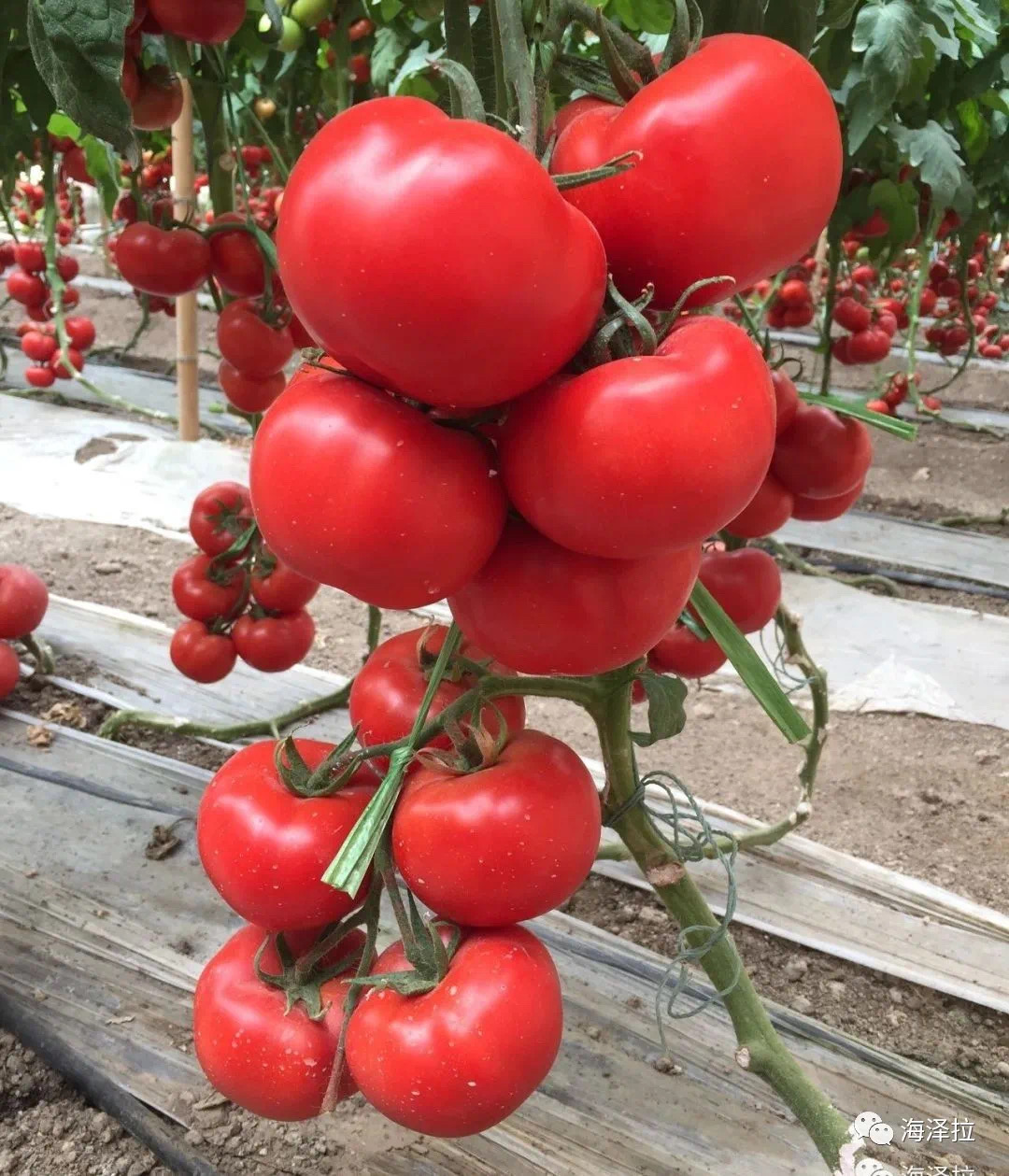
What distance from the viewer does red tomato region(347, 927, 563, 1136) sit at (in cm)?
51

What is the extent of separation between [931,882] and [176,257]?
1.24 meters

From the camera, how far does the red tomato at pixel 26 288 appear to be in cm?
295

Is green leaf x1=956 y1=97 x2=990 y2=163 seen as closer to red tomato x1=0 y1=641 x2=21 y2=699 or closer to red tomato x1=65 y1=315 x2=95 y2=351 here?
red tomato x1=0 y1=641 x2=21 y2=699

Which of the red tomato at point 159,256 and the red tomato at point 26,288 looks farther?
the red tomato at point 26,288

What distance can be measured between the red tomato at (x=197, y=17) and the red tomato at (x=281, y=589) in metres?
0.72

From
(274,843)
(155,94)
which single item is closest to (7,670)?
(155,94)

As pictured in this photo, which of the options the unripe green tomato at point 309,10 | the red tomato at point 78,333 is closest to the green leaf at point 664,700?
the unripe green tomato at point 309,10

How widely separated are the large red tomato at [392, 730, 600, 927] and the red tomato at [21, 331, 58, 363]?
3.50 m

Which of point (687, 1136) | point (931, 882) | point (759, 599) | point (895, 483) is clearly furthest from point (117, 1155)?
point (895, 483)

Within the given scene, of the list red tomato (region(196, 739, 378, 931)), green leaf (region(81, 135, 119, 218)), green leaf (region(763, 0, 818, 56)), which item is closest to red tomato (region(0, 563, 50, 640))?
green leaf (region(81, 135, 119, 218))

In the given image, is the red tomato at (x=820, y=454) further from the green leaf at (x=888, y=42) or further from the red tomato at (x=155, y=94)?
the red tomato at (x=155, y=94)

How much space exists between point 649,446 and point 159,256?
35.3 inches

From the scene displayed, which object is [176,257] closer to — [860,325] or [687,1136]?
[687,1136]

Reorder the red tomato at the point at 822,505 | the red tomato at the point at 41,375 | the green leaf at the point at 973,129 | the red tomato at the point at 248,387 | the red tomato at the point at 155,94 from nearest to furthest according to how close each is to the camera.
Answer: the red tomato at the point at 155,94, the red tomato at the point at 822,505, the red tomato at the point at 248,387, the green leaf at the point at 973,129, the red tomato at the point at 41,375
